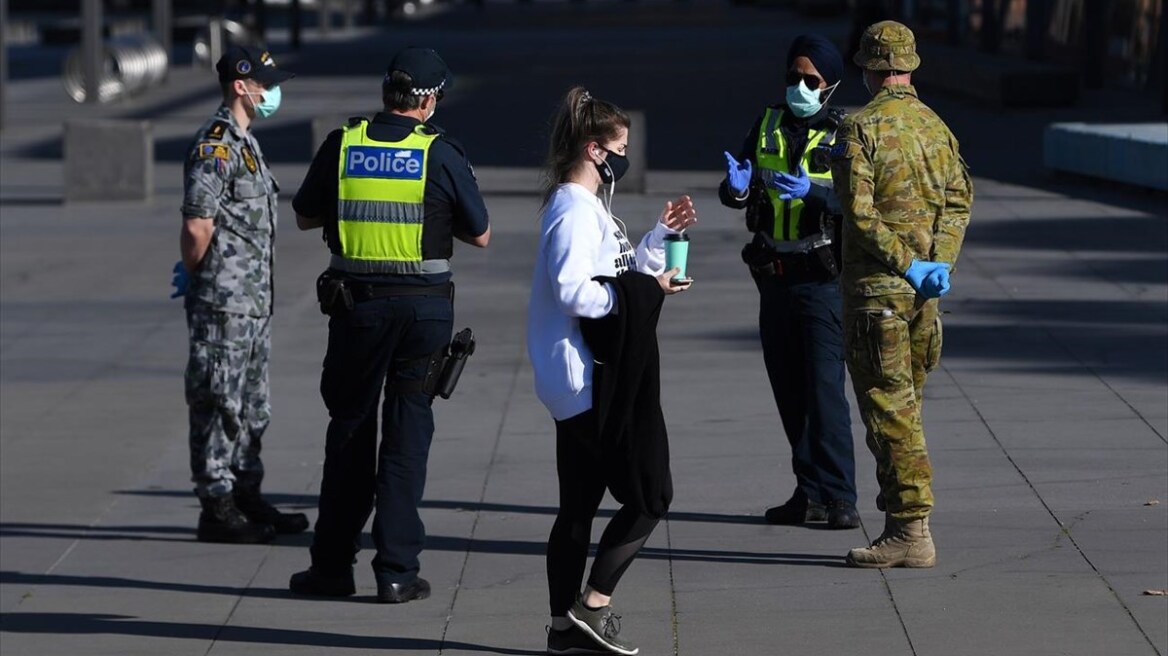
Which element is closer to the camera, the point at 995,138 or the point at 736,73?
the point at 995,138

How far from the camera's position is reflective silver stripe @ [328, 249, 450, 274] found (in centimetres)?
687

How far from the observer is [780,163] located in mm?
7660

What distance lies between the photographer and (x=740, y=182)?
7078mm

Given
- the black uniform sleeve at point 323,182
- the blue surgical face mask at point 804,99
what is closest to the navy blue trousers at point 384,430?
the black uniform sleeve at point 323,182

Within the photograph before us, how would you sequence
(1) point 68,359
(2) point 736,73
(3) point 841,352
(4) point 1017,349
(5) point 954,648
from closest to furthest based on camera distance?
(5) point 954,648, (3) point 841,352, (4) point 1017,349, (1) point 68,359, (2) point 736,73

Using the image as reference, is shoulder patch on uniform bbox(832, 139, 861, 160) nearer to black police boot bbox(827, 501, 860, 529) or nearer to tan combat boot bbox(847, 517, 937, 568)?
tan combat boot bbox(847, 517, 937, 568)

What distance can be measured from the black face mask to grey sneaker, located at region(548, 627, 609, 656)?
138 cm

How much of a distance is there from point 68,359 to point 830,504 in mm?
6167

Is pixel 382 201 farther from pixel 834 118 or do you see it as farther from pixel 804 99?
pixel 834 118

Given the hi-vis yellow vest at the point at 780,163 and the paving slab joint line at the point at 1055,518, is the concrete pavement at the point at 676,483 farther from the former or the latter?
the hi-vis yellow vest at the point at 780,163

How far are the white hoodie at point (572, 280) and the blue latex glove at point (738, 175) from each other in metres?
1.13

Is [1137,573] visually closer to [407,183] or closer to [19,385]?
[407,183]

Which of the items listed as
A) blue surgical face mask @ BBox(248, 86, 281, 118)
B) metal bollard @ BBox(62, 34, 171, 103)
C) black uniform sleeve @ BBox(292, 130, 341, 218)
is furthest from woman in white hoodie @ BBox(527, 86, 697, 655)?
metal bollard @ BBox(62, 34, 171, 103)

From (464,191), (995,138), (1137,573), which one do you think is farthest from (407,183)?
(995,138)
